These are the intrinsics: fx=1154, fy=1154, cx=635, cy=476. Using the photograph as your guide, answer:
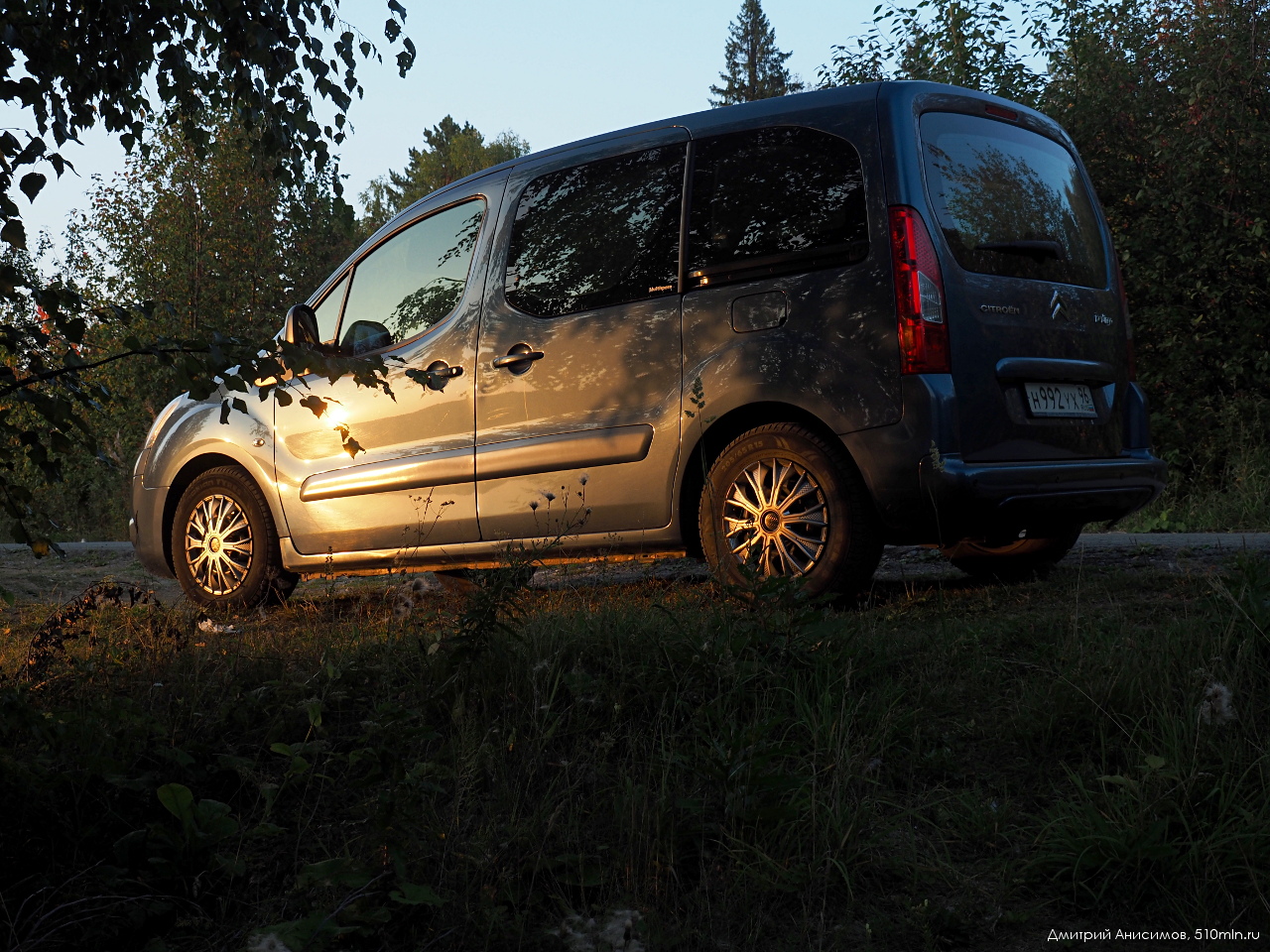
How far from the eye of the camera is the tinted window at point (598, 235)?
4.87 meters

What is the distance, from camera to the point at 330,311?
20.3ft

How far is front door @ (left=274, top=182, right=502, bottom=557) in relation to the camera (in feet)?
17.6

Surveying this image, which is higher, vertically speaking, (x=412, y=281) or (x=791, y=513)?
(x=412, y=281)

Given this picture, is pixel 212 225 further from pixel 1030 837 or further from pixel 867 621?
pixel 1030 837

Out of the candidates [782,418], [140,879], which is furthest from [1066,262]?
[140,879]

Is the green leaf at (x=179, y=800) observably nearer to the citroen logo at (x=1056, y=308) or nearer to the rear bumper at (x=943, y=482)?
the rear bumper at (x=943, y=482)

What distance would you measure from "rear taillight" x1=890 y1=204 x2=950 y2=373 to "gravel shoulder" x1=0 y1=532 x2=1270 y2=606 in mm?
1429

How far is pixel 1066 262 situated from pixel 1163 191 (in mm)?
7457

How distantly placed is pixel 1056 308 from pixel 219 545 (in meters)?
4.45

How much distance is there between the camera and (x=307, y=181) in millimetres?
4828

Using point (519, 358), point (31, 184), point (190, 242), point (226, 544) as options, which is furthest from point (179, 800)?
point (190, 242)

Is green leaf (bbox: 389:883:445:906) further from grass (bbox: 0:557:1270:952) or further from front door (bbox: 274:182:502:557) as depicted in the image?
front door (bbox: 274:182:502:557)

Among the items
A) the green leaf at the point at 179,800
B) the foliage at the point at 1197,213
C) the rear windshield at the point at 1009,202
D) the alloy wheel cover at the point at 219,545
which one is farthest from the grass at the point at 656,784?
the foliage at the point at 1197,213

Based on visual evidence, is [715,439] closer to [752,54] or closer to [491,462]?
[491,462]
